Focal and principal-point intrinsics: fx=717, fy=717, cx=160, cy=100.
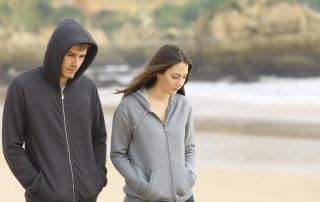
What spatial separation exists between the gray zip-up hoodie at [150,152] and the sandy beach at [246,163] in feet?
10.2

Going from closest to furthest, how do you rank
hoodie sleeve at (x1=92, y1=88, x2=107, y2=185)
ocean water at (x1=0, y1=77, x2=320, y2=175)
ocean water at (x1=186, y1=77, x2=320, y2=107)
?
hoodie sleeve at (x1=92, y1=88, x2=107, y2=185) < ocean water at (x1=0, y1=77, x2=320, y2=175) < ocean water at (x1=186, y1=77, x2=320, y2=107)

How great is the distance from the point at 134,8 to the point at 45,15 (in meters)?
2.20

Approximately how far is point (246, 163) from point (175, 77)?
5.90 metres

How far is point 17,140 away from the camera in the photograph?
2.72m

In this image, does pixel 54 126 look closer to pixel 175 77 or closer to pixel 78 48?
pixel 78 48

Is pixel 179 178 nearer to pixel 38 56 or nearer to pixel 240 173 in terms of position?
pixel 240 173

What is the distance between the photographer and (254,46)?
17344mm

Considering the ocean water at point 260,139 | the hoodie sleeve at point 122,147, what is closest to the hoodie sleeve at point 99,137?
the hoodie sleeve at point 122,147

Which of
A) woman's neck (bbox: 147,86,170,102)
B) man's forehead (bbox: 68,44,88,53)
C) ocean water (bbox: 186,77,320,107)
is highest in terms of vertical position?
man's forehead (bbox: 68,44,88,53)

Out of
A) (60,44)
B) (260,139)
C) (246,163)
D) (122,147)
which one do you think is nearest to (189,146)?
(122,147)

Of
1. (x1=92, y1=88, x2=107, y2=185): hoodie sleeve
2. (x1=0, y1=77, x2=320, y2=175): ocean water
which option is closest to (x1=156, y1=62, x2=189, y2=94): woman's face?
(x1=92, y1=88, x2=107, y2=185): hoodie sleeve

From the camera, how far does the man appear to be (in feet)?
8.89

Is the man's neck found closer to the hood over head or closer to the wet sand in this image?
the hood over head

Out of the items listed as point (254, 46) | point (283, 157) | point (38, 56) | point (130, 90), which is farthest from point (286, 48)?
point (130, 90)
